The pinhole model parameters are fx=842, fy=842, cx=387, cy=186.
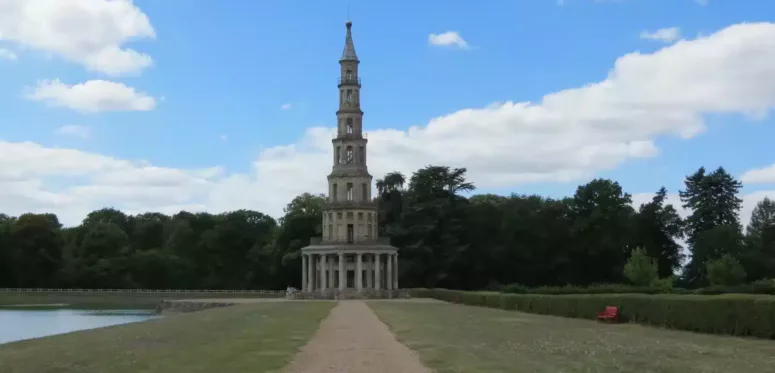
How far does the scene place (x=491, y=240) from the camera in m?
87.1

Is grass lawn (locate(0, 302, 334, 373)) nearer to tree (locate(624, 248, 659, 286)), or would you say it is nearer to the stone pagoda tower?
tree (locate(624, 248, 659, 286))

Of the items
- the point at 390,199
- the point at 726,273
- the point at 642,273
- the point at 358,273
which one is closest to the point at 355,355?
the point at 642,273

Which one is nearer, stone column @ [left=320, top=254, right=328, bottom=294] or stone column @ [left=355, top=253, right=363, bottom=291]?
stone column @ [left=355, top=253, right=363, bottom=291]

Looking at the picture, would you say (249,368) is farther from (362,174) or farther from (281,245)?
(281,245)

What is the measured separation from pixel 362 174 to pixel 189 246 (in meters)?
32.8

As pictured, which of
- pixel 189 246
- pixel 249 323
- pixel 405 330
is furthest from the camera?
pixel 189 246

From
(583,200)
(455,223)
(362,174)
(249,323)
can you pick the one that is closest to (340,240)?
A: (362,174)

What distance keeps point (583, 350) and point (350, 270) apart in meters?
63.9

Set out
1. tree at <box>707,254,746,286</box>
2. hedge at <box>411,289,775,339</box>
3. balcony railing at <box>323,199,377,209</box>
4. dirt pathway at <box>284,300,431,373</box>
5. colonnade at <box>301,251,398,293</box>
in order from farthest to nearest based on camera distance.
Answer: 1. balcony railing at <box>323,199,377,209</box>
2. colonnade at <box>301,251,398,293</box>
3. tree at <box>707,254,746,286</box>
4. hedge at <box>411,289,775,339</box>
5. dirt pathway at <box>284,300,431,373</box>

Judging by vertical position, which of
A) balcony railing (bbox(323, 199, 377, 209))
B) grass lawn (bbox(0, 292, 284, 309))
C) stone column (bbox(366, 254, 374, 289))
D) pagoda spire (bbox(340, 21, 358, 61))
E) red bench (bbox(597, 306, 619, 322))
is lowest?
red bench (bbox(597, 306, 619, 322))

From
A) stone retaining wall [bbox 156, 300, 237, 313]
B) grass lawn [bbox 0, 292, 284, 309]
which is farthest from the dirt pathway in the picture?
grass lawn [bbox 0, 292, 284, 309]

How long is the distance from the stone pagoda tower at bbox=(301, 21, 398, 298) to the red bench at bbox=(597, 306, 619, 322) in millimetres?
49116

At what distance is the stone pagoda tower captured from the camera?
80.1 meters

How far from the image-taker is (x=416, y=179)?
3479 inches
